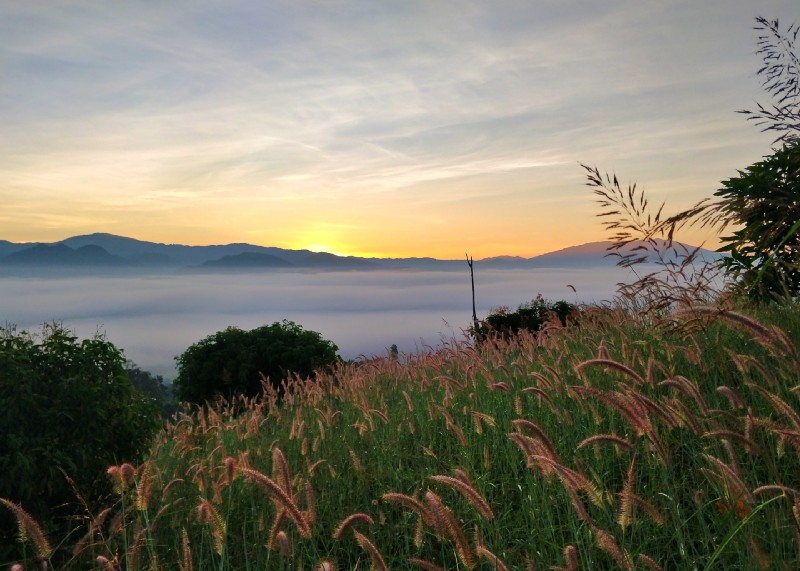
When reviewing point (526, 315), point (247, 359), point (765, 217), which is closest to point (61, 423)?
point (765, 217)

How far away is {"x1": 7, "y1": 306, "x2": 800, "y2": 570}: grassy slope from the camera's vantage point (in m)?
3.03

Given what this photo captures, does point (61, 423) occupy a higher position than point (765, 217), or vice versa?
point (765, 217)

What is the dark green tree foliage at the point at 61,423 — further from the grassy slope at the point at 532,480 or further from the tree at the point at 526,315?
the tree at the point at 526,315

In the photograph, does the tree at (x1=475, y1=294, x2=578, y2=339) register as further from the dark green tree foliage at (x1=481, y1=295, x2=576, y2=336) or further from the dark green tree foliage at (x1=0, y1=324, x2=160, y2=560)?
the dark green tree foliage at (x1=0, y1=324, x2=160, y2=560)

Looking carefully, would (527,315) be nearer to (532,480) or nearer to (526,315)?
(526,315)

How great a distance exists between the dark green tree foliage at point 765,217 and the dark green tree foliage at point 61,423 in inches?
236

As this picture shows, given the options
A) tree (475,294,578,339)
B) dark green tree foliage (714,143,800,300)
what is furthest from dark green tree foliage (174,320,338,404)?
dark green tree foliage (714,143,800,300)

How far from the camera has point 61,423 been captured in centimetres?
548

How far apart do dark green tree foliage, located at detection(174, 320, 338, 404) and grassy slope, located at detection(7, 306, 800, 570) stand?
20.5 ft

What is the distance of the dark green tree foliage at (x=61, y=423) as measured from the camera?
5.23 m

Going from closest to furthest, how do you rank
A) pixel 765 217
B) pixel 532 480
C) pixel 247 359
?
pixel 532 480, pixel 765 217, pixel 247 359

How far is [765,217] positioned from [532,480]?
4.78 meters

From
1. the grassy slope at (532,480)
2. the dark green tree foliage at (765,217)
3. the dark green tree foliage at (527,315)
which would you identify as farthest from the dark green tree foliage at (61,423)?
the dark green tree foliage at (527,315)

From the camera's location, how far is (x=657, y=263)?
6.60 meters
